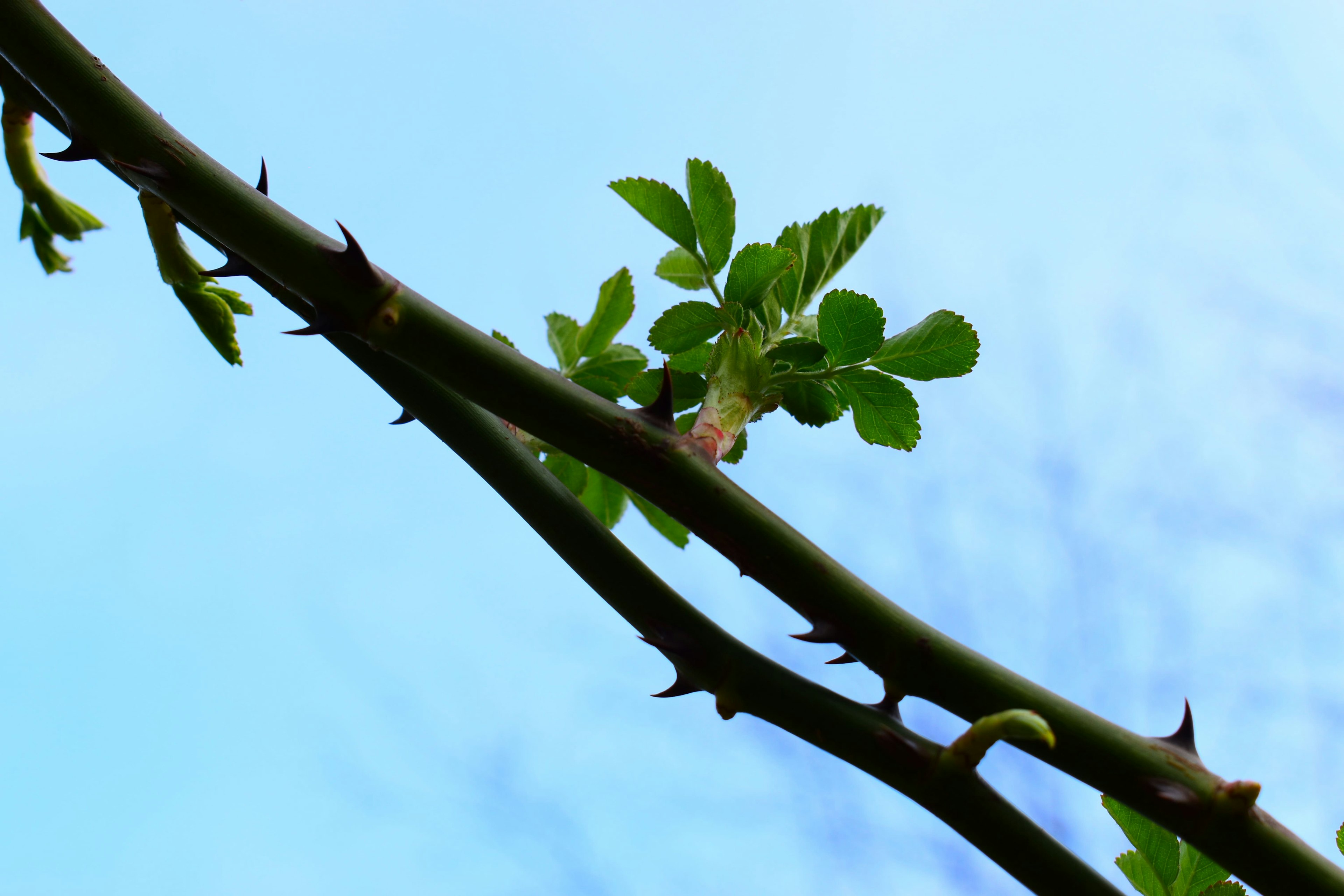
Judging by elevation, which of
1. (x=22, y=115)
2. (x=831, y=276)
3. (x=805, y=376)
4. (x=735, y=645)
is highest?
(x=831, y=276)

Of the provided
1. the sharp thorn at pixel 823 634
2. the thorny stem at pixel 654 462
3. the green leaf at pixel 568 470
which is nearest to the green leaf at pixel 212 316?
the thorny stem at pixel 654 462

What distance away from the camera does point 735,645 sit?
0.64m

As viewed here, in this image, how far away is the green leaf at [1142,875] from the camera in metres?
0.79

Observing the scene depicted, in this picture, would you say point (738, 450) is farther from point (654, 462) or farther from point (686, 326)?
point (654, 462)

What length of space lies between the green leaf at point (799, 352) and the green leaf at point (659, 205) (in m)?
0.18

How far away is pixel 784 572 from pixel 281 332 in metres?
0.42

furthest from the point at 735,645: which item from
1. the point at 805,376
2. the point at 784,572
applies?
the point at 805,376

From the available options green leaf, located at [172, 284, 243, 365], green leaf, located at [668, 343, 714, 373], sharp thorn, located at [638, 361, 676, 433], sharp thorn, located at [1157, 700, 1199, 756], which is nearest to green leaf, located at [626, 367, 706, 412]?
green leaf, located at [668, 343, 714, 373]

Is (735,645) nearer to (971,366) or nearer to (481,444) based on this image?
(481,444)

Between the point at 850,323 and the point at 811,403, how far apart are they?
11 centimetres

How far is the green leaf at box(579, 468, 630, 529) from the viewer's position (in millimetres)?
1078

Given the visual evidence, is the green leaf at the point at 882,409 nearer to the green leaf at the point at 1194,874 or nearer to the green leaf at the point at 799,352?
the green leaf at the point at 799,352

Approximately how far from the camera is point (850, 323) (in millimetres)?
845

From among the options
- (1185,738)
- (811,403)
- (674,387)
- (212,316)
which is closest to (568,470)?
(674,387)
